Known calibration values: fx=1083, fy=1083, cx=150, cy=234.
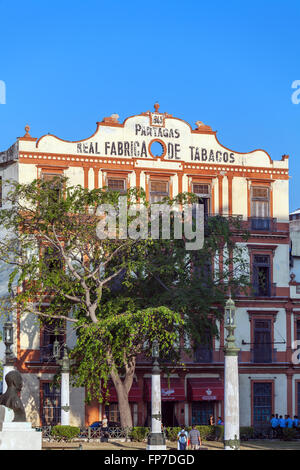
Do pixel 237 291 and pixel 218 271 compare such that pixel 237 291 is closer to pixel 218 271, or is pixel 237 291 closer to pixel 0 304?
pixel 218 271

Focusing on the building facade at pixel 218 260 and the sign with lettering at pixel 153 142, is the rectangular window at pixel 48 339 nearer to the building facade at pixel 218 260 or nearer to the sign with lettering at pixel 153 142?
A: the building facade at pixel 218 260

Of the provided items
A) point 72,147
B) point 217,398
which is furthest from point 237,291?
point 72,147

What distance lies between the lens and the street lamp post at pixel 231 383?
107 ft

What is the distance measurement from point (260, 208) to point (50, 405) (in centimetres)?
1587

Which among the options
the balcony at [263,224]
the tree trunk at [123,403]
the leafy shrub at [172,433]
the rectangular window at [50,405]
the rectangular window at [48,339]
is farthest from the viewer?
the balcony at [263,224]

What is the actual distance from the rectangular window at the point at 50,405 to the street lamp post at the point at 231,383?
894 inches

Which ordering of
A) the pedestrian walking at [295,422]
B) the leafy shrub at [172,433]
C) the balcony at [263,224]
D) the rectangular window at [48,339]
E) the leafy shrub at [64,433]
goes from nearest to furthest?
the leafy shrub at [64,433] < the leafy shrub at [172,433] < the pedestrian walking at [295,422] < the rectangular window at [48,339] < the balcony at [263,224]

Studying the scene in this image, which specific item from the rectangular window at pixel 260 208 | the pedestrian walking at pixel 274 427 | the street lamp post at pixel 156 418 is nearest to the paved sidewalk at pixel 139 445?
the street lamp post at pixel 156 418

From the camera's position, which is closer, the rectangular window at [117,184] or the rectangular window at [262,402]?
the rectangular window at [117,184]

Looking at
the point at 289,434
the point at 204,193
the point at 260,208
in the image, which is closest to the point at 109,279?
the point at 289,434

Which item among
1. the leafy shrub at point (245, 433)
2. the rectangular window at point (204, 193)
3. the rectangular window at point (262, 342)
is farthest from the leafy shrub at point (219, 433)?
the rectangular window at point (204, 193)

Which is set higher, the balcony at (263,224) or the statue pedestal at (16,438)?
the balcony at (263,224)

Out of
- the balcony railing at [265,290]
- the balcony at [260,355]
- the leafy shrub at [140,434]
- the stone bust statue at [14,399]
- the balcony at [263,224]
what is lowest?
the leafy shrub at [140,434]

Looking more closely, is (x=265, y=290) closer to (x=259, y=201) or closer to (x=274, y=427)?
(x=259, y=201)
